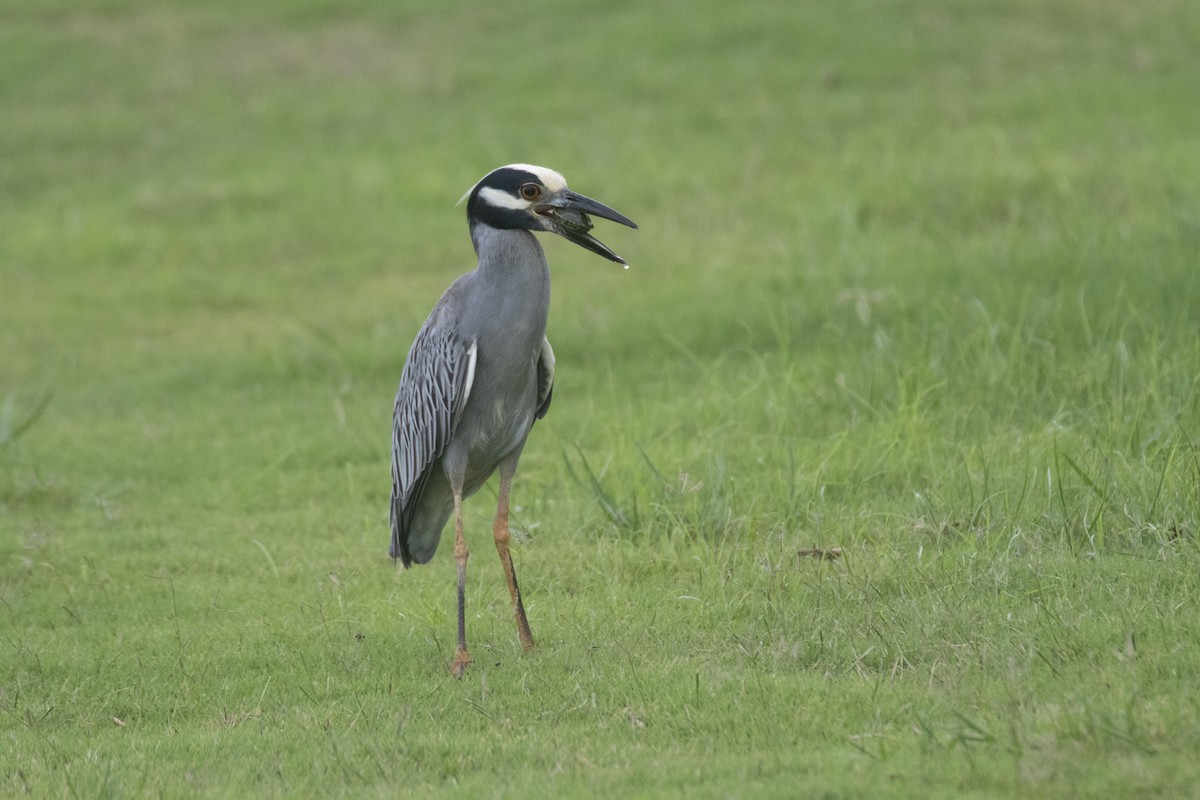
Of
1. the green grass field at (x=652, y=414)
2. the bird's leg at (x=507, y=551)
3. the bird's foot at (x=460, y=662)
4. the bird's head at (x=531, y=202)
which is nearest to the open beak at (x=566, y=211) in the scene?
the bird's head at (x=531, y=202)

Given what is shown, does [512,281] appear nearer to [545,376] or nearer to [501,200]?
[501,200]

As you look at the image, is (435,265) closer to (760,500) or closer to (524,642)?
(760,500)

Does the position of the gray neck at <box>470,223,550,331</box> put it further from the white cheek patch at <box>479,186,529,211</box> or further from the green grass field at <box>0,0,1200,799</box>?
the green grass field at <box>0,0,1200,799</box>

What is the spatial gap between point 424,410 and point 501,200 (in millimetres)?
952

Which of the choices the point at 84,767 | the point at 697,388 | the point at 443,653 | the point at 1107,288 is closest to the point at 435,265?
the point at 697,388

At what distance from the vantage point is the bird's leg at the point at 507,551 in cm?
593

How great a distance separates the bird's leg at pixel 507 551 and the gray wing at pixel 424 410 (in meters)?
0.31

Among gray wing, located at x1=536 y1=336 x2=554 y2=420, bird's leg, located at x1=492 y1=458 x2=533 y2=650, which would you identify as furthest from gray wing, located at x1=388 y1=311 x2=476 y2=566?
gray wing, located at x1=536 y1=336 x2=554 y2=420

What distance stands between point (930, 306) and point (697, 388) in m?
1.54

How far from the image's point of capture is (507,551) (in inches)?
244

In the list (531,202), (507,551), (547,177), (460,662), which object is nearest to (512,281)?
(531,202)

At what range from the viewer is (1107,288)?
896 cm

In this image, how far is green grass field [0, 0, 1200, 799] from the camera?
4.91 metres

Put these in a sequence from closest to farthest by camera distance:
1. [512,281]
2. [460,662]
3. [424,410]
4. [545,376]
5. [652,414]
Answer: [460,662] → [512,281] → [424,410] → [545,376] → [652,414]
